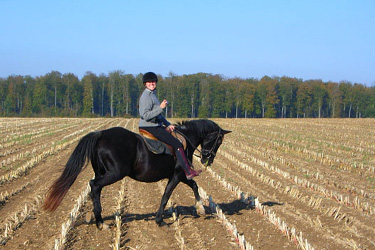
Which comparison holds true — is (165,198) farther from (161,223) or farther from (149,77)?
(149,77)

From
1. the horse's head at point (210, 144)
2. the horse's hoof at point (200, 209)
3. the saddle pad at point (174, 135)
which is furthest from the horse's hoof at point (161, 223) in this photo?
the horse's head at point (210, 144)

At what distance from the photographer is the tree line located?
81750mm

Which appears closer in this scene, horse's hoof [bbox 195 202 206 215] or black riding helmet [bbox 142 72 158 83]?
black riding helmet [bbox 142 72 158 83]

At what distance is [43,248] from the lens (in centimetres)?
558

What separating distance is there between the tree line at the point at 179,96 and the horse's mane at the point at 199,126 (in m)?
70.7

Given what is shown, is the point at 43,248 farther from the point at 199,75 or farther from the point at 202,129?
the point at 199,75

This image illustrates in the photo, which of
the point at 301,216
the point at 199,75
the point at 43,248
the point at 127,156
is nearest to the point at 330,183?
the point at 301,216

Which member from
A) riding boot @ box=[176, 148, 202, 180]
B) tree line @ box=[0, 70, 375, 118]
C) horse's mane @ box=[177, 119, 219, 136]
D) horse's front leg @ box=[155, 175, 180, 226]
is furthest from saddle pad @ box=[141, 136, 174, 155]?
tree line @ box=[0, 70, 375, 118]

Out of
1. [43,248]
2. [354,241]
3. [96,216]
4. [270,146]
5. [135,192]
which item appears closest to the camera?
[43,248]

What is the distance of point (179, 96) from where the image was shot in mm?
81750

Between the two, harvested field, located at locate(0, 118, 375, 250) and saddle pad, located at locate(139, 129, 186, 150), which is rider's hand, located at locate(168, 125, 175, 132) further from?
harvested field, located at locate(0, 118, 375, 250)

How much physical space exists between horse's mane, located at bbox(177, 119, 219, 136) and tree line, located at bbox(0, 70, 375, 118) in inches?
2784

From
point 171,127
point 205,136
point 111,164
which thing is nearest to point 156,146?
point 171,127

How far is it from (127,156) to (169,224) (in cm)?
161
